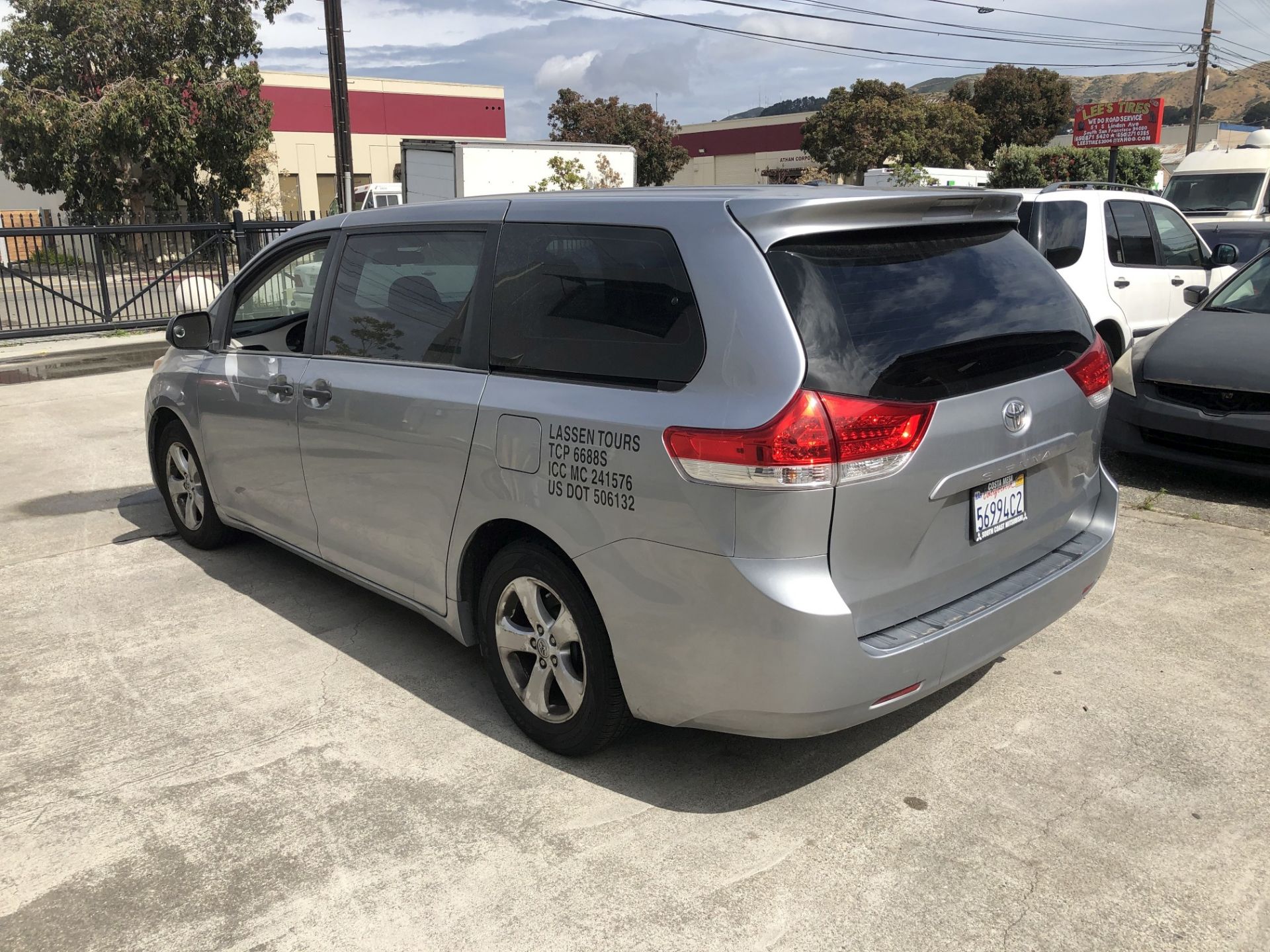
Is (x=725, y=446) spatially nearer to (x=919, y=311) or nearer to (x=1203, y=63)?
(x=919, y=311)

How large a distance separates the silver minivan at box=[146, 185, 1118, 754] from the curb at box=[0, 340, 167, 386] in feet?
30.5

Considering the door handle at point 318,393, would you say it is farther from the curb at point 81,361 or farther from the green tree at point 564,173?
the green tree at point 564,173

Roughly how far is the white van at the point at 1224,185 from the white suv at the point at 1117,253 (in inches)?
391

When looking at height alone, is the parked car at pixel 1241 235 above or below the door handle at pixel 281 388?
above

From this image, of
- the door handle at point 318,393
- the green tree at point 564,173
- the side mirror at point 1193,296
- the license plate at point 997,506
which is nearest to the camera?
the license plate at point 997,506

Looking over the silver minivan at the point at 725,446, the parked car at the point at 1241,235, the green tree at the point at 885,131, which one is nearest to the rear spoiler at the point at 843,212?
the silver minivan at the point at 725,446

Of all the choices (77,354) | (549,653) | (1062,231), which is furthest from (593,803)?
(77,354)

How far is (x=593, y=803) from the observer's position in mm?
3273

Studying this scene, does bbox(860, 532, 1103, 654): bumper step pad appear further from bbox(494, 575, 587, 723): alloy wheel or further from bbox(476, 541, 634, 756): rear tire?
bbox(494, 575, 587, 723): alloy wheel

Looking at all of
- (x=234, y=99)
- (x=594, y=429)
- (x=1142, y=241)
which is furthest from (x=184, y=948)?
(x=234, y=99)

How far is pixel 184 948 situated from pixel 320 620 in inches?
88.0

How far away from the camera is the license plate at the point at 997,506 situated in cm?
314

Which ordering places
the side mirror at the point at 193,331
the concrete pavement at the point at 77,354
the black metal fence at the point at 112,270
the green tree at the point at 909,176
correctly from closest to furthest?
1. the side mirror at the point at 193,331
2. the concrete pavement at the point at 77,354
3. the black metal fence at the point at 112,270
4. the green tree at the point at 909,176

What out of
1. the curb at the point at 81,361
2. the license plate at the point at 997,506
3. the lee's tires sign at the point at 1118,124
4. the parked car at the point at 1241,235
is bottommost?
the curb at the point at 81,361
